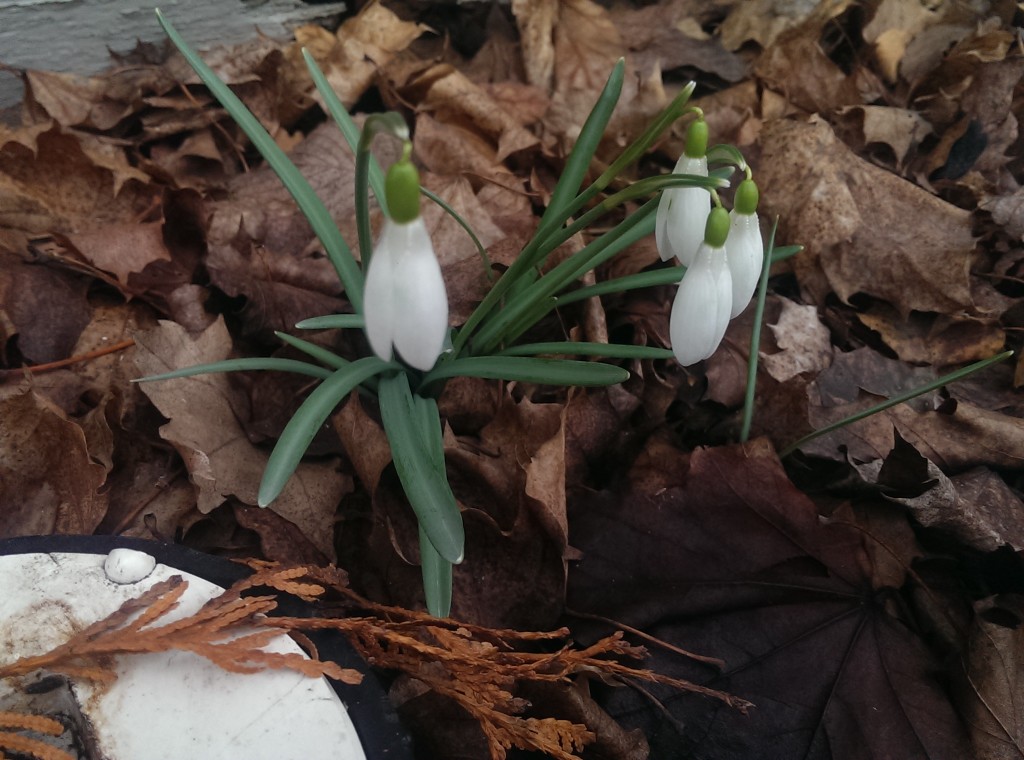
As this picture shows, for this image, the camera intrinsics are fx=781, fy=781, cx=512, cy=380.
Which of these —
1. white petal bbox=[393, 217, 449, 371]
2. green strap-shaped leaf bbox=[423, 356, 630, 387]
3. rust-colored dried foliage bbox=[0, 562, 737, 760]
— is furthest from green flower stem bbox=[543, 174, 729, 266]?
rust-colored dried foliage bbox=[0, 562, 737, 760]

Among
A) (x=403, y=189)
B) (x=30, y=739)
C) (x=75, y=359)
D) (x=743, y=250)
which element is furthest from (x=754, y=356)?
(x=75, y=359)

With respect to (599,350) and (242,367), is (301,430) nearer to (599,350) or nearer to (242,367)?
(242,367)

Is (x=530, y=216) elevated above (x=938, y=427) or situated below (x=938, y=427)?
above

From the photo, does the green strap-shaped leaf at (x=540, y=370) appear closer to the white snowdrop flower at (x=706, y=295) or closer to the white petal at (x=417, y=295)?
the white snowdrop flower at (x=706, y=295)

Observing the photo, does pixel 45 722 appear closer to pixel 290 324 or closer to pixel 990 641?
pixel 290 324

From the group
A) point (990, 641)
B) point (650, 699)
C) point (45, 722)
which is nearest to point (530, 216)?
point (650, 699)
